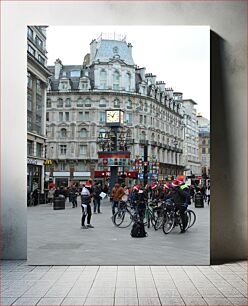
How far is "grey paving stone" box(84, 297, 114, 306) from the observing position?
5547 millimetres

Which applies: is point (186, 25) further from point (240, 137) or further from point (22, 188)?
point (22, 188)

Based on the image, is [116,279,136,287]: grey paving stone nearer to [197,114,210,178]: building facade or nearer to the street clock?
[197,114,210,178]: building facade

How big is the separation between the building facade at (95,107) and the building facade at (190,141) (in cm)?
22

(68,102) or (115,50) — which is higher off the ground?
(115,50)

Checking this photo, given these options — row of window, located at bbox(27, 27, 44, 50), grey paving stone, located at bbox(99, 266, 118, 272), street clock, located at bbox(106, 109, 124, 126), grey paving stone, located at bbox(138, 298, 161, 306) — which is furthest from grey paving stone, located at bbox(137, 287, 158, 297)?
row of window, located at bbox(27, 27, 44, 50)

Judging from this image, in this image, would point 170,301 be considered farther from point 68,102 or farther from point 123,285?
point 68,102

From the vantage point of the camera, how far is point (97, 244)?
830cm

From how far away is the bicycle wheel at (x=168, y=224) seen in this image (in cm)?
953

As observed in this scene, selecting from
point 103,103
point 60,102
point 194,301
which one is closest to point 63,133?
point 60,102

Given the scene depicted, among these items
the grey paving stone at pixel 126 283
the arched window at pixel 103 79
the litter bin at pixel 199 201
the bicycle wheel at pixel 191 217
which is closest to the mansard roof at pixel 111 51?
the arched window at pixel 103 79

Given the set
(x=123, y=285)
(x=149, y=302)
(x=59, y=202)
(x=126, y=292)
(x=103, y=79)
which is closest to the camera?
(x=149, y=302)

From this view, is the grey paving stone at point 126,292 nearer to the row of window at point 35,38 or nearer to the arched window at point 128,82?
the arched window at point 128,82

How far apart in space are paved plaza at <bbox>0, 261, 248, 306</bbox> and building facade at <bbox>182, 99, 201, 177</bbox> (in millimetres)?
2023

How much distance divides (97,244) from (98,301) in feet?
8.65
